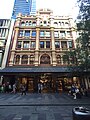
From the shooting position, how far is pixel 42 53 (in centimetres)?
2803

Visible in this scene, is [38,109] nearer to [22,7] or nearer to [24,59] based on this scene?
[24,59]

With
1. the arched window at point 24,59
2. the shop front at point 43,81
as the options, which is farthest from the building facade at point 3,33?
the shop front at point 43,81

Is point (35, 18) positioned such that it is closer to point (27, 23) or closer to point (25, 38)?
point (27, 23)

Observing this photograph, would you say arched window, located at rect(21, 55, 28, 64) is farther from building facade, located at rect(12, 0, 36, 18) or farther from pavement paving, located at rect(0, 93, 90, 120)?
building facade, located at rect(12, 0, 36, 18)

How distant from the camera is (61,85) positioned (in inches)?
1027

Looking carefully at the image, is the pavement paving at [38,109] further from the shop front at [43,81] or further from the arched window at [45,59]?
the arched window at [45,59]

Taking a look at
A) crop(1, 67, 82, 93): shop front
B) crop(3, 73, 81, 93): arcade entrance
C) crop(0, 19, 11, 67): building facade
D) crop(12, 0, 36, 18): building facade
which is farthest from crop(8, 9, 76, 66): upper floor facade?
crop(12, 0, 36, 18): building facade

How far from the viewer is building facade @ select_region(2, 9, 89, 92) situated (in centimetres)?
2498

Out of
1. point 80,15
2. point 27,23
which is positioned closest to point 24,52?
point 27,23

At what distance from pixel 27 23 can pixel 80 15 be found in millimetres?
19599

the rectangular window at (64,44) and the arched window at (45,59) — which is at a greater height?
the rectangular window at (64,44)

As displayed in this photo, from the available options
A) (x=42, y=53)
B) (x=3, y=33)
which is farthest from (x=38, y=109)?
(x=3, y=33)

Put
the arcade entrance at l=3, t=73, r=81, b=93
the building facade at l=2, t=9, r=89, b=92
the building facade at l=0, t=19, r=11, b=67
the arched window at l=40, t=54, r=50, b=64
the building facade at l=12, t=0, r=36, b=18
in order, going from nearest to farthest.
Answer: the building facade at l=2, t=9, r=89, b=92
the arcade entrance at l=3, t=73, r=81, b=93
the arched window at l=40, t=54, r=50, b=64
the building facade at l=0, t=19, r=11, b=67
the building facade at l=12, t=0, r=36, b=18

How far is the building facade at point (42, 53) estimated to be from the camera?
2498 centimetres
